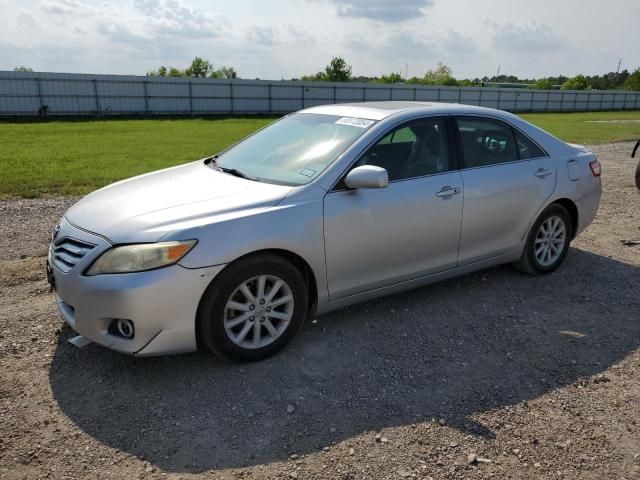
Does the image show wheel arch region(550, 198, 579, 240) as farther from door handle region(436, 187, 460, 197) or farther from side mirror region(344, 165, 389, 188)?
side mirror region(344, 165, 389, 188)

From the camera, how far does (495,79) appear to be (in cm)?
14262

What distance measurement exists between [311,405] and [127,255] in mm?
1388

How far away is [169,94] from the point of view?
3338 cm

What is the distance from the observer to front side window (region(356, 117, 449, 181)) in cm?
415

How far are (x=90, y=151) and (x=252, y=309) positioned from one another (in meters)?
13.3

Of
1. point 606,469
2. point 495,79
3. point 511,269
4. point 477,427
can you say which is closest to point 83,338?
point 477,427

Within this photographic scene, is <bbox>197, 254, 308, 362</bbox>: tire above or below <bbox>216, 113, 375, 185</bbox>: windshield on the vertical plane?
below

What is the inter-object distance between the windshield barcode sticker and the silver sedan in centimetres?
2

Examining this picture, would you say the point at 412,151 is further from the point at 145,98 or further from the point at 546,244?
the point at 145,98

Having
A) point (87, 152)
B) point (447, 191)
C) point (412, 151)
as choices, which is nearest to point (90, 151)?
point (87, 152)

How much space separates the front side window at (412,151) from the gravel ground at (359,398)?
116 centimetres

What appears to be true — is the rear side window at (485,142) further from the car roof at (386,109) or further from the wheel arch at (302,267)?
the wheel arch at (302,267)

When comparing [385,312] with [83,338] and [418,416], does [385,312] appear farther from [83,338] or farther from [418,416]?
[83,338]

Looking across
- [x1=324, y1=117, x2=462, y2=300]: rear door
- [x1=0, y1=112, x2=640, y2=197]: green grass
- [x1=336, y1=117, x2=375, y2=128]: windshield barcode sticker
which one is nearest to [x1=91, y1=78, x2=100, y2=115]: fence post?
[x1=0, y1=112, x2=640, y2=197]: green grass
